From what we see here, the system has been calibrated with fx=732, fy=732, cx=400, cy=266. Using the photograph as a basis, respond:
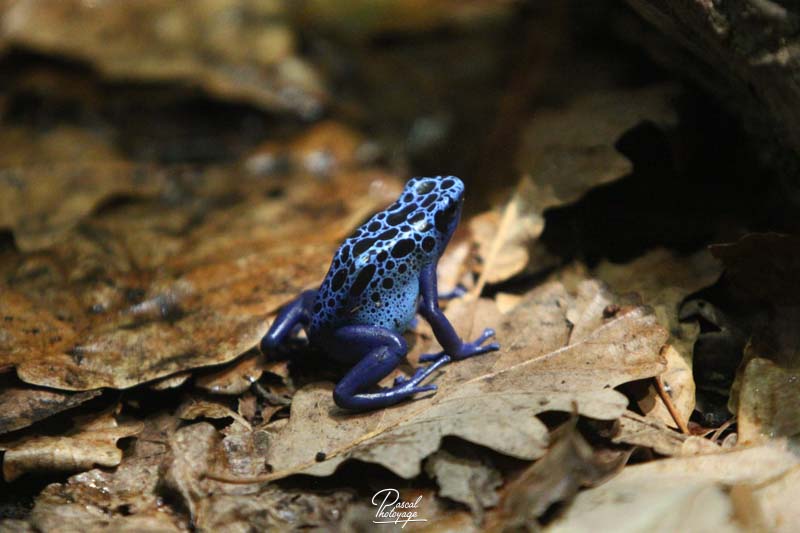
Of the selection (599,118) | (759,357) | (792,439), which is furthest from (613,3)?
(792,439)

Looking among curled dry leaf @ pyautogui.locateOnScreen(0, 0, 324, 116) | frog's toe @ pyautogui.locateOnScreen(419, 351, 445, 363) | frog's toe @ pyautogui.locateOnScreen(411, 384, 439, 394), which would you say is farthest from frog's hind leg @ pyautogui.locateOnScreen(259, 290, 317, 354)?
curled dry leaf @ pyautogui.locateOnScreen(0, 0, 324, 116)

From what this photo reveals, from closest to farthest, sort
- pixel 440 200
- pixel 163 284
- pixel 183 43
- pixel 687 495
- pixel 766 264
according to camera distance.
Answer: pixel 687 495 → pixel 766 264 → pixel 440 200 → pixel 163 284 → pixel 183 43

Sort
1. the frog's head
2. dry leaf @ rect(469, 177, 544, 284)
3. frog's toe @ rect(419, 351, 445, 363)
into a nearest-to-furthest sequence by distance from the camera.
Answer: frog's toe @ rect(419, 351, 445, 363) < the frog's head < dry leaf @ rect(469, 177, 544, 284)

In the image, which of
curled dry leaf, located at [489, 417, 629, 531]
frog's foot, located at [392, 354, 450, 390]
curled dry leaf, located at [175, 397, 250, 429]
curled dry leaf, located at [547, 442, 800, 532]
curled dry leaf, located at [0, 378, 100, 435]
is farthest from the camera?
frog's foot, located at [392, 354, 450, 390]

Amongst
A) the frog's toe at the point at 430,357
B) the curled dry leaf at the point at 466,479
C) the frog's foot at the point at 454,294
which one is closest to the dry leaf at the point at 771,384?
the curled dry leaf at the point at 466,479

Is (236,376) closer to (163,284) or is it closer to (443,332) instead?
(163,284)

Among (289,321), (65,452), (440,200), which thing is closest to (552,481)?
(289,321)

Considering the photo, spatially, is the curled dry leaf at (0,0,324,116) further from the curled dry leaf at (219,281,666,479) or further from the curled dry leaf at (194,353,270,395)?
the curled dry leaf at (219,281,666,479)
